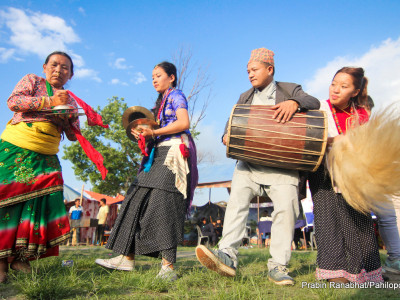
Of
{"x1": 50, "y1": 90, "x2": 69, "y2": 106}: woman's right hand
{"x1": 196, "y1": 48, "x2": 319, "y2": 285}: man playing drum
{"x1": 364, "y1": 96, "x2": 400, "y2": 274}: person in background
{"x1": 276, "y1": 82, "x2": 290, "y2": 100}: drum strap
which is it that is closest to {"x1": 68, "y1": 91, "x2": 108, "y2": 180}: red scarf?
{"x1": 50, "y1": 90, "x2": 69, "y2": 106}: woman's right hand

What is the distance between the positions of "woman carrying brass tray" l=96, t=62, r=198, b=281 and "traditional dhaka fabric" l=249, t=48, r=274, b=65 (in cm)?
80

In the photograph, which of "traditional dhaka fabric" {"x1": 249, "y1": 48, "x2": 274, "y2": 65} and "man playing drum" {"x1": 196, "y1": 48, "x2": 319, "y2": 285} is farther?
"traditional dhaka fabric" {"x1": 249, "y1": 48, "x2": 274, "y2": 65}

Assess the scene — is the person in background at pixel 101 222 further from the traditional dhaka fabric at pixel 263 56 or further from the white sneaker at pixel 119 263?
the traditional dhaka fabric at pixel 263 56

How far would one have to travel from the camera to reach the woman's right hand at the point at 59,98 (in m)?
Result: 2.80

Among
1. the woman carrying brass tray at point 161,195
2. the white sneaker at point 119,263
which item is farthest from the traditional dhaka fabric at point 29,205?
the woman carrying brass tray at point 161,195

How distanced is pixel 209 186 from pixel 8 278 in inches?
564

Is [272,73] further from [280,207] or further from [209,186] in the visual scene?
[209,186]

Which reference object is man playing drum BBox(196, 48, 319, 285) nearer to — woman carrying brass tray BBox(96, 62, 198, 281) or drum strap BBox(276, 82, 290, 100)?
drum strap BBox(276, 82, 290, 100)

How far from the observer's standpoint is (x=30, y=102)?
2715 mm

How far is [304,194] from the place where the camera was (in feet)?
9.95

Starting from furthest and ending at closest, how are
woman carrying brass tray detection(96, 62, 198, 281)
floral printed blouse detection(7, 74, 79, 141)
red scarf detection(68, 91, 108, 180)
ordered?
red scarf detection(68, 91, 108, 180)
woman carrying brass tray detection(96, 62, 198, 281)
floral printed blouse detection(7, 74, 79, 141)

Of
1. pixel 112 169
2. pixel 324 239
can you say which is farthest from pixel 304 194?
pixel 112 169

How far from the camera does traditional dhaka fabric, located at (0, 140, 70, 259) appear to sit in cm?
257

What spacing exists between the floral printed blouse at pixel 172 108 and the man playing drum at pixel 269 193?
2.00 ft
